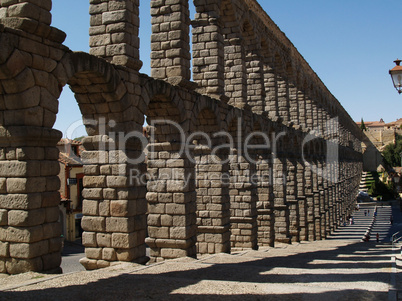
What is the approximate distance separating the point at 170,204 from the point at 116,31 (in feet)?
15.2

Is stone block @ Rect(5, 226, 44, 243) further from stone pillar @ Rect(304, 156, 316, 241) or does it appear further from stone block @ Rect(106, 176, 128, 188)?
stone pillar @ Rect(304, 156, 316, 241)

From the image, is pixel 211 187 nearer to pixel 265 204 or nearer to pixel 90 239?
pixel 90 239

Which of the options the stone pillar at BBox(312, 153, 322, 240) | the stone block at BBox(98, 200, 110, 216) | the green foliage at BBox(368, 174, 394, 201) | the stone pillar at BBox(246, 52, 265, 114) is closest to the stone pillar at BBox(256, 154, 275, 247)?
the stone pillar at BBox(246, 52, 265, 114)

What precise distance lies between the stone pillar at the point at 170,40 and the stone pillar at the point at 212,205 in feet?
10.4

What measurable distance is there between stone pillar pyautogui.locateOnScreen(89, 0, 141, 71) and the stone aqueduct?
3 centimetres

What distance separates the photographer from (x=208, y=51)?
14070 millimetres

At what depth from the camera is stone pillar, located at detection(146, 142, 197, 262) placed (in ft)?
37.1

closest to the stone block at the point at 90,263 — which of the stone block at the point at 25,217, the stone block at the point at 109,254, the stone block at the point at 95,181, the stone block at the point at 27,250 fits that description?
the stone block at the point at 109,254

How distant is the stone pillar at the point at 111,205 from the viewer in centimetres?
911

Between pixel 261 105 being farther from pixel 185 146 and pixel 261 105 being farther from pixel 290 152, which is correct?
pixel 185 146

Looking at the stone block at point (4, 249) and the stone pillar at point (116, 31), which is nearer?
the stone block at point (4, 249)

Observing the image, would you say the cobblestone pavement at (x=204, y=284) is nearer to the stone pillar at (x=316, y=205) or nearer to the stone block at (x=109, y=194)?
the stone block at (x=109, y=194)

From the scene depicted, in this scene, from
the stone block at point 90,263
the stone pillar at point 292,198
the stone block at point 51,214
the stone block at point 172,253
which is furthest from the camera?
the stone pillar at point 292,198

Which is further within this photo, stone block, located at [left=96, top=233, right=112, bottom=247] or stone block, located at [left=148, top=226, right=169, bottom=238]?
stone block, located at [left=148, top=226, right=169, bottom=238]
